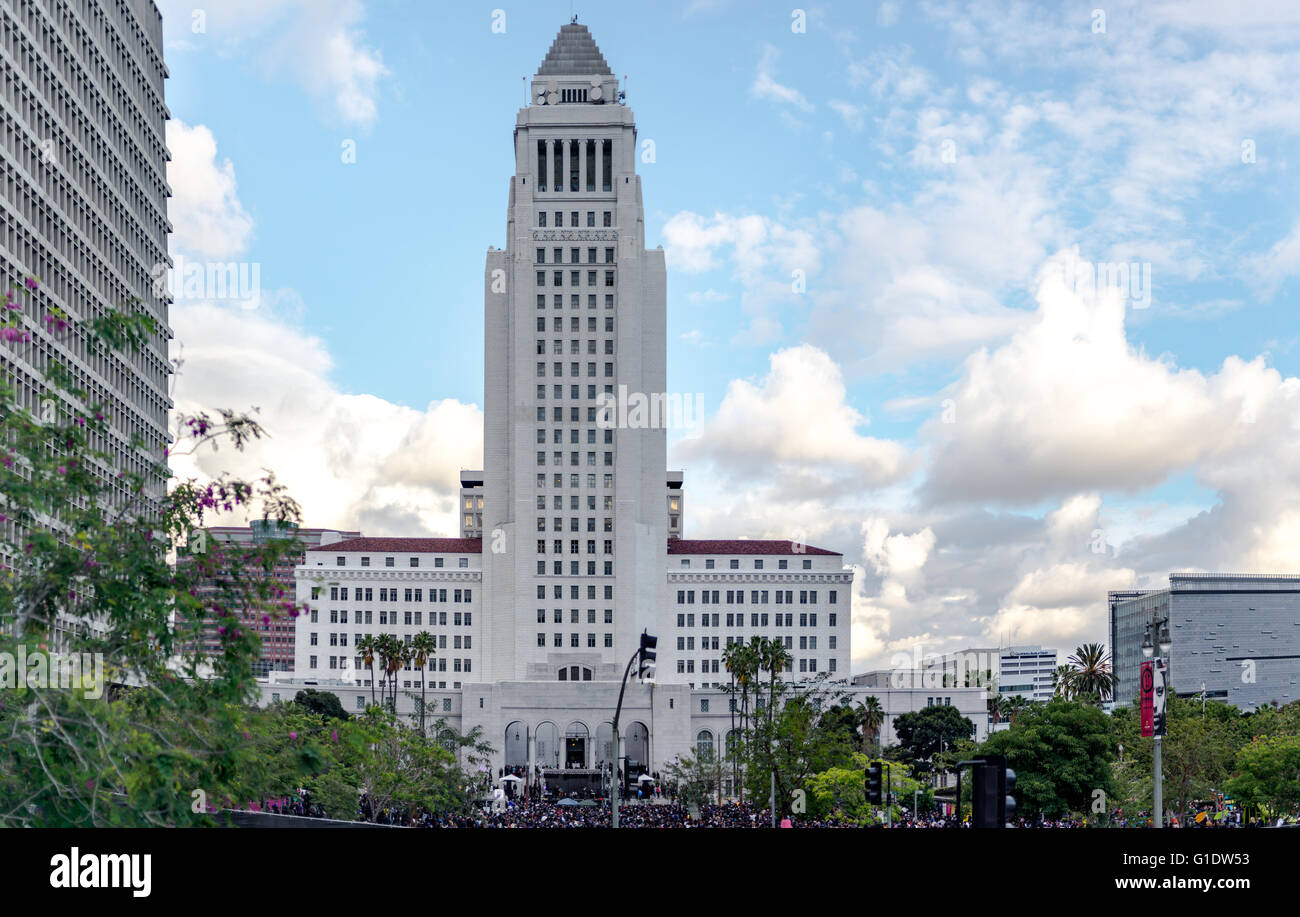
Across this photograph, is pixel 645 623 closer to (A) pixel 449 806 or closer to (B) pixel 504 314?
(B) pixel 504 314

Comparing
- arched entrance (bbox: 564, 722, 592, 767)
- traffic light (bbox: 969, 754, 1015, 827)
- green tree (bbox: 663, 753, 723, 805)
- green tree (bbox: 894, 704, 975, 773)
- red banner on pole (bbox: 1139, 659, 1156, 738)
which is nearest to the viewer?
traffic light (bbox: 969, 754, 1015, 827)

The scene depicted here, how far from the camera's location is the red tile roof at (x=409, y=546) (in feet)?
594

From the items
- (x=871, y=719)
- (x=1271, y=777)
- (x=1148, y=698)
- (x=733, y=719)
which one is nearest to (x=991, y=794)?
(x=1148, y=698)

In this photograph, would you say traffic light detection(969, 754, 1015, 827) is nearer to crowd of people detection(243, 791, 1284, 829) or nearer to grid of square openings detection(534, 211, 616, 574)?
crowd of people detection(243, 791, 1284, 829)

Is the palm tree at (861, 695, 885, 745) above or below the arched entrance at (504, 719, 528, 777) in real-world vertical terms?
above

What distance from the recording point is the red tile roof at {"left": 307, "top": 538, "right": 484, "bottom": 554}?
181m

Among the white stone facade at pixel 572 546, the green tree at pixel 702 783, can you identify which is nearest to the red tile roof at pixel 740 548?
the white stone facade at pixel 572 546

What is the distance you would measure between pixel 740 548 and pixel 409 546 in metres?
43.0

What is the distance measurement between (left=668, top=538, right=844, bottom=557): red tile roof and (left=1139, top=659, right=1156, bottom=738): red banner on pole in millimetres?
146816

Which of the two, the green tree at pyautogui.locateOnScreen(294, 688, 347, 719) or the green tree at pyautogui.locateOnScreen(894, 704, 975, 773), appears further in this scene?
the green tree at pyautogui.locateOnScreen(894, 704, 975, 773)

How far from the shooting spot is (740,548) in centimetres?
18600

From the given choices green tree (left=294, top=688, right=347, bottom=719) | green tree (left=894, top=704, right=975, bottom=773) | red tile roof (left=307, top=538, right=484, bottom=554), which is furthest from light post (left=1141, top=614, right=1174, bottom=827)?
red tile roof (left=307, top=538, right=484, bottom=554)
